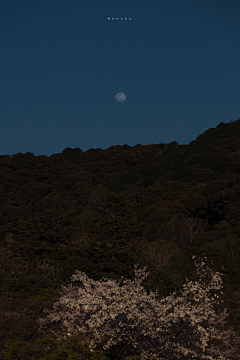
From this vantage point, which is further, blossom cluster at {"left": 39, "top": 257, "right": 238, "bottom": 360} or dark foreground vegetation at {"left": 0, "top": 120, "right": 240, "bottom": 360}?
dark foreground vegetation at {"left": 0, "top": 120, "right": 240, "bottom": 360}

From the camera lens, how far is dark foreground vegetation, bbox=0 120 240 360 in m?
18.0

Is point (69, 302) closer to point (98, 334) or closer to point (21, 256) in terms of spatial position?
point (98, 334)

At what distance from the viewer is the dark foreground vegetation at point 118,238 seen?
59.0ft

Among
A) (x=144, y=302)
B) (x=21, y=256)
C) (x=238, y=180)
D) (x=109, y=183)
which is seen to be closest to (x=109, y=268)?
(x=21, y=256)

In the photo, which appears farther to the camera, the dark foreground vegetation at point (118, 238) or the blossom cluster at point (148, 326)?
the dark foreground vegetation at point (118, 238)

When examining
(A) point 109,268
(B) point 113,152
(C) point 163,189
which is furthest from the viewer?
(B) point 113,152

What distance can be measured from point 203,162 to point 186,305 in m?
81.0

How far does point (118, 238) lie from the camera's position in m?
36.3

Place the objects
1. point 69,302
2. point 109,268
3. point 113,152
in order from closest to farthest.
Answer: point 69,302 → point 109,268 → point 113,152

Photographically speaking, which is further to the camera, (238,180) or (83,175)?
(83,175)

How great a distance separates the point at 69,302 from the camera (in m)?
15.0

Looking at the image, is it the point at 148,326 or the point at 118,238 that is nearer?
the point at 148,326

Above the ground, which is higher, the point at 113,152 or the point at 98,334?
the point at 113,152

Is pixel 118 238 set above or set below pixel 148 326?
above
